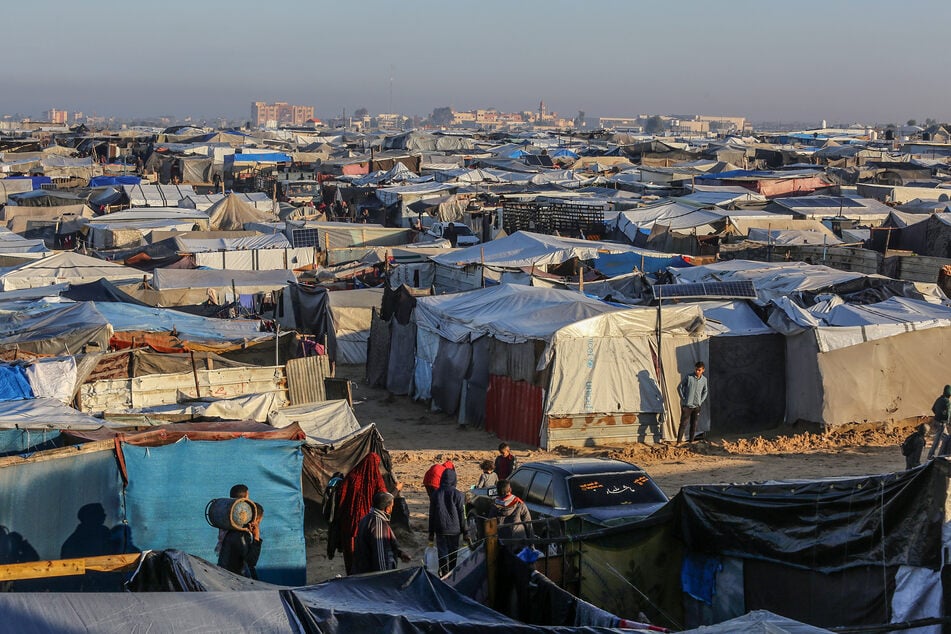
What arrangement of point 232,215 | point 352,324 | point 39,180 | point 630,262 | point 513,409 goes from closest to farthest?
1. point 513,409
2. point 352,324
3. point 630,262
4. point 232,215
5. point 39,180

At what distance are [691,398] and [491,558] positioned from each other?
26.6 feet

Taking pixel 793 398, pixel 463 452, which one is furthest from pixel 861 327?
pixel 463 452

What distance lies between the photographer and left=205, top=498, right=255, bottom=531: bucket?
791 cm

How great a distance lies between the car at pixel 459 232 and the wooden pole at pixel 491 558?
22.9 meters

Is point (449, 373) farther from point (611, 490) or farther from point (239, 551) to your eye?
point (239, 551)

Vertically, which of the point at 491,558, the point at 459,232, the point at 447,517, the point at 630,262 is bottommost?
the point at 459,232

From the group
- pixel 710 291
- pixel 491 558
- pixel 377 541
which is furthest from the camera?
pixel 710 291

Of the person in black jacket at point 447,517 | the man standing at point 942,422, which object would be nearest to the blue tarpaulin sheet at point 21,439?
the person in black jacket at point 447,517

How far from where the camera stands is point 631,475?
34.3 feet

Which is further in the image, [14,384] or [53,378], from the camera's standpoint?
[53,378]

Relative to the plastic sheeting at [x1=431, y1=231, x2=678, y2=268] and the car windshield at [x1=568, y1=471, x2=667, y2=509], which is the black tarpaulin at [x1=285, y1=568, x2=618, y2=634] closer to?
the car windshield at [x1=568, y1=471, x2=667, y2=509]

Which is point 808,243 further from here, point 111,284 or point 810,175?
point 810,175

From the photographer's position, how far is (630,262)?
21.8 meters

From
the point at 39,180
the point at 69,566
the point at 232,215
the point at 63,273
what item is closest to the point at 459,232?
the point at 232,215
